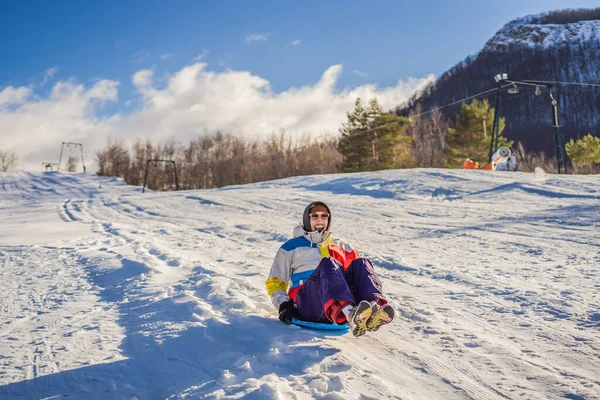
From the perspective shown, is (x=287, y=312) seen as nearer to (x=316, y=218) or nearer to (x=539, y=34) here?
(x=316, y=218)

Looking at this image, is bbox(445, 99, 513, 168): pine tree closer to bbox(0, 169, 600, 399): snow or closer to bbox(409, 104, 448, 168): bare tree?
bbox(409, 104, 448, 168): bare tree

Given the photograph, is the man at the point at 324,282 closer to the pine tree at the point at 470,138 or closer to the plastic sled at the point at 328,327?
the plastic sled at the point at 328,327

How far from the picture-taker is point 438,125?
191ft

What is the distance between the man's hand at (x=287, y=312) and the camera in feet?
10.0

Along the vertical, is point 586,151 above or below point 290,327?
above

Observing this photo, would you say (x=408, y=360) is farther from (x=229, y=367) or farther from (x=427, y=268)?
(x=427, y=268)

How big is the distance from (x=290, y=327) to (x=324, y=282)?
0.50m

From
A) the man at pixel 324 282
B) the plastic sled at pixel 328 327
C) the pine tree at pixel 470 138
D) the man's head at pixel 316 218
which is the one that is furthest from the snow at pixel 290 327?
the pine tree at pixel 470 138

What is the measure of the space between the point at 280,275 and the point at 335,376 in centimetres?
107

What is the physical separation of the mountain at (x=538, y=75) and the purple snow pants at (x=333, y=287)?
82.1 meters

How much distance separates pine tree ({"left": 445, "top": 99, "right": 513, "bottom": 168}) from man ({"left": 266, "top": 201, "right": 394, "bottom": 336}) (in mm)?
34012

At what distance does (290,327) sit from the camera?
3.09 meters

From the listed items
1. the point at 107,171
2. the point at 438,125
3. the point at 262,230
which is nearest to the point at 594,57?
the point at 438,125

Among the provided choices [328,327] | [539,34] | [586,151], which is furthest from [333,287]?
[539,34]
